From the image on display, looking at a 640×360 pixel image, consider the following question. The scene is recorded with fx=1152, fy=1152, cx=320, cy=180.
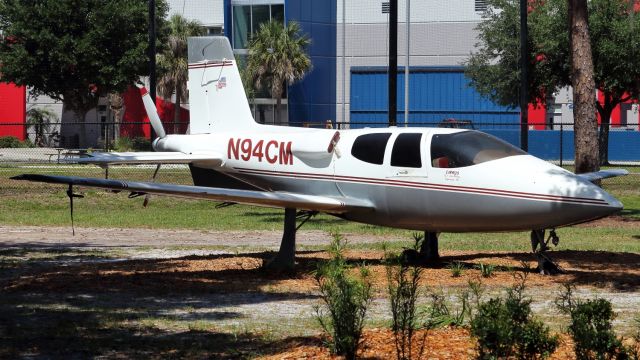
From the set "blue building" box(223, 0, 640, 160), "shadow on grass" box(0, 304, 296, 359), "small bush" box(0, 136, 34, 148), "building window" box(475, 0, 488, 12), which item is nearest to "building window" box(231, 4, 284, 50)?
"blue building" box(223, 0, 640, 160)

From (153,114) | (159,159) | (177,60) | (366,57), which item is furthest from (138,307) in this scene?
(177,60)

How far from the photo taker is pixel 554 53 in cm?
5441

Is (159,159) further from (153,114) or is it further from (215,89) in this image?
(153,114)

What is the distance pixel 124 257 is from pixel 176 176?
62.7ft

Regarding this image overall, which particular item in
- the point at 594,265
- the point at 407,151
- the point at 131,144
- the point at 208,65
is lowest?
the point at 594,265

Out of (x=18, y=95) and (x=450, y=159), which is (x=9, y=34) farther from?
(x=450, y=159)

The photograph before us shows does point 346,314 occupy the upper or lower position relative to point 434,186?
lower

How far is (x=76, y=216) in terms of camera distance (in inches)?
1033

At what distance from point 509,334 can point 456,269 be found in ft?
23.4

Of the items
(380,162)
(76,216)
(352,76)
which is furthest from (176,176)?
(352,76)

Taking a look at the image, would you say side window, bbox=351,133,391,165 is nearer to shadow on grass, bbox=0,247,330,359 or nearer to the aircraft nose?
shadow on grass, bbox=0,247,330,359

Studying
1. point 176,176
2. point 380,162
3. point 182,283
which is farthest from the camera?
point 176,176

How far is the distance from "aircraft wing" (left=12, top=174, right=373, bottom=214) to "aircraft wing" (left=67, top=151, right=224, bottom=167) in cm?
174

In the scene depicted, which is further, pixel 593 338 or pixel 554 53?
pixel 554 53
